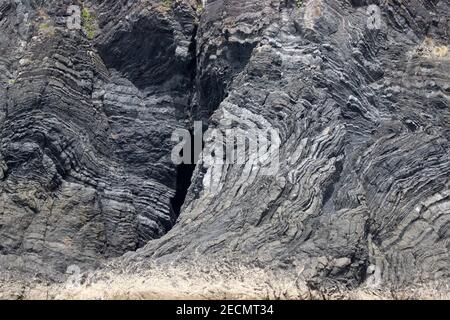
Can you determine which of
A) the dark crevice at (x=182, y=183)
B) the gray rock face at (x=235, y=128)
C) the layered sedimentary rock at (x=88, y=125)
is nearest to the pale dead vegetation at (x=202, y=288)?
the gray rock face at (x=235, y=128)

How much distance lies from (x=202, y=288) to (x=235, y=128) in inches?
219

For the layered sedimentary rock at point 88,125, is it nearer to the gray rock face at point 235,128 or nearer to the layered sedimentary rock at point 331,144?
the gray rock face at point 235,128

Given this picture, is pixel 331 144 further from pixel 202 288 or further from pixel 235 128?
pixel 202 288

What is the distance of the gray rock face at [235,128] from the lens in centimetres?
2481

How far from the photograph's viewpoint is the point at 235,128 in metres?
27.2

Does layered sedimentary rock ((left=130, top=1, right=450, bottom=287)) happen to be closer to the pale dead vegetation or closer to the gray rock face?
the gray rock face

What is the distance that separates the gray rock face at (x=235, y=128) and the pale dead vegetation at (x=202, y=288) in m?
0.39

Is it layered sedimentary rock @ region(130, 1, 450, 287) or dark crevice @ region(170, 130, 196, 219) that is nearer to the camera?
layered sedimentary rock @ region(130, 1, 450, 287)

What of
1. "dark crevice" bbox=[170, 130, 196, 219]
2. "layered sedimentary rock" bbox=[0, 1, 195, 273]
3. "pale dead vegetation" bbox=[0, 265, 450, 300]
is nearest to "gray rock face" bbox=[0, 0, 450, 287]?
"layered sedimentary rock" bbox=[0, 1, 195, 273]

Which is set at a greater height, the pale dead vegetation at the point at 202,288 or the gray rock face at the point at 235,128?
the gray rock face at the point at 235,128

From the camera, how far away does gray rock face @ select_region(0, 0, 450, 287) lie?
24812mm

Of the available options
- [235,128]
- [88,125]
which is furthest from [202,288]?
[88,125]

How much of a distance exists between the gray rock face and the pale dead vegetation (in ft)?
1.27

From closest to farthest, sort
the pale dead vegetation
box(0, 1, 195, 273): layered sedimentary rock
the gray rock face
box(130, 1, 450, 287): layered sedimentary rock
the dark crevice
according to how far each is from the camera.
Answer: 1. the pale dead vegetation
2. box(130, 1, 450, 287): layered sedimentary rock
3. the gray rock face
4. box(0, 1, 195, 273): layered sedimentary rock
5. the dark crevice
